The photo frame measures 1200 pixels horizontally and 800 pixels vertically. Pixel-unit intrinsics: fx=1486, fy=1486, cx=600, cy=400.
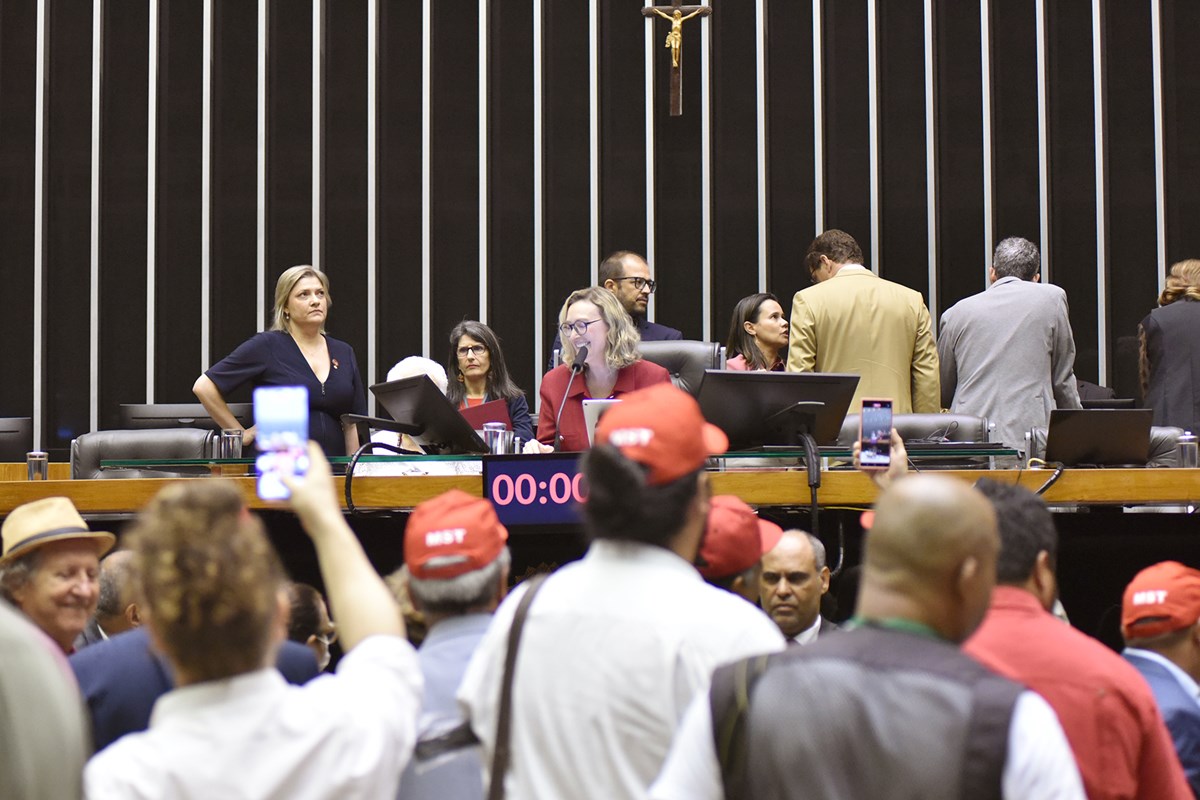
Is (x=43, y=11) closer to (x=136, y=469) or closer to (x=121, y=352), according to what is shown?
(x=121, y=352)

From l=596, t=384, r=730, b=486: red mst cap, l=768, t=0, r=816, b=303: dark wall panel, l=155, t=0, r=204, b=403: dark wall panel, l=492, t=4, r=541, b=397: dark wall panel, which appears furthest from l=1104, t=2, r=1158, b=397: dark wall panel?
l=596, t=384, r=730, b=486: red mst cap

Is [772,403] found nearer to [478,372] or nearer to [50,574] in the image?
[478,372]

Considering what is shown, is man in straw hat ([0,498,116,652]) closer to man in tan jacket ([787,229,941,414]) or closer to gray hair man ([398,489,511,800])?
gray hair man ([398,489,511,800])

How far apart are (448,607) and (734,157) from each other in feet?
21.9

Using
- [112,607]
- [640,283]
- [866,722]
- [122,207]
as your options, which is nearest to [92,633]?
[112,607]

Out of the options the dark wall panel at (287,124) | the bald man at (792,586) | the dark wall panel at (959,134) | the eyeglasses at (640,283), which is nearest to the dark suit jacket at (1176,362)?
the eyeglasses at (640,283)

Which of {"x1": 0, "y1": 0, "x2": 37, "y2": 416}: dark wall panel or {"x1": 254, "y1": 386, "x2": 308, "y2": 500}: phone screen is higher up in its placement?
{"x1": 0, "y1": 0, "x2": 37, "y2": 416}: dark wall panel

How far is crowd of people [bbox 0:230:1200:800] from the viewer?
1691mm

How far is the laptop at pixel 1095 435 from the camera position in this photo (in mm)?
4496

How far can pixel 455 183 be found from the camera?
8.73 metres

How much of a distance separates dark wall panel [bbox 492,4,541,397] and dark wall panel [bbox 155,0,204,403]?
153cm

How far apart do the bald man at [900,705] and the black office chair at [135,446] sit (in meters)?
3.53

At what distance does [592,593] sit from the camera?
213 cm

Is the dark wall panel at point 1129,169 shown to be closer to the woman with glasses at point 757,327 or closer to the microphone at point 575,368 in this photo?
the woman with glasses at point 757,327
